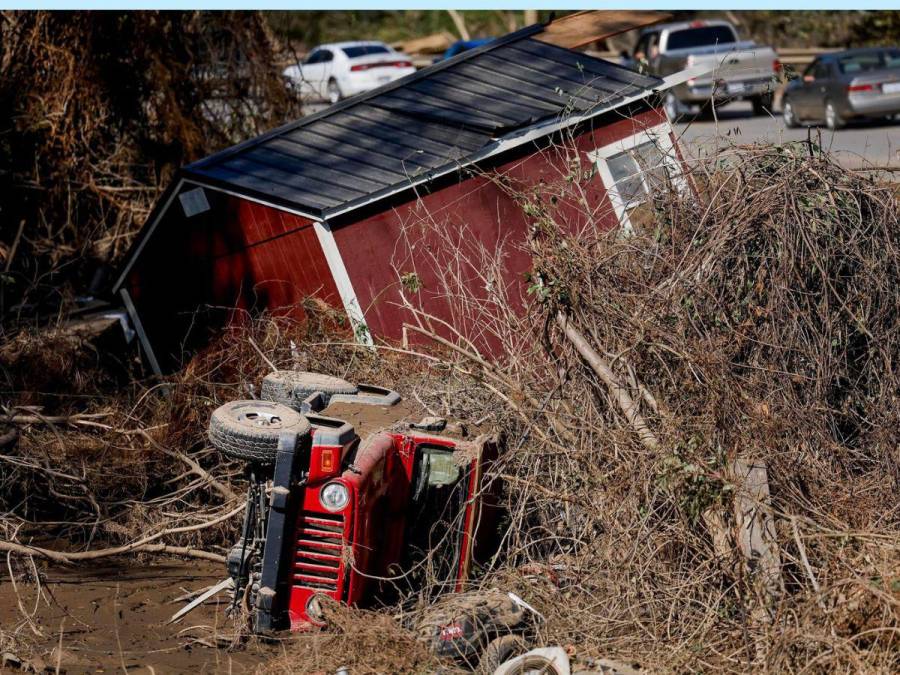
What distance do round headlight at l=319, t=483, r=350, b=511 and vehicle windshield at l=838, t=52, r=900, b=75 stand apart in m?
19.0

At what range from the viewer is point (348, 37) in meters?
40.9

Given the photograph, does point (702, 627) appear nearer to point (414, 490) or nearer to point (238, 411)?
point (414, 490)

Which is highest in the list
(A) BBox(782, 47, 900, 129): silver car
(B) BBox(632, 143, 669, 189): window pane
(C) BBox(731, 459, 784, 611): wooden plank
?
(A) BBox(782, 47, 900, 129): silver car

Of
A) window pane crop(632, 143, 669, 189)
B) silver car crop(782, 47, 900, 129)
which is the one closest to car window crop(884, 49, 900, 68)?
silver car crop(782, 47, 900, 129)

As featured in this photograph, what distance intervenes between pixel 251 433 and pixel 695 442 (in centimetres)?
264

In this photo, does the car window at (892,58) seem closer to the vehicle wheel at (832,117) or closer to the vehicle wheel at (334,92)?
the vehicle wheel at (832,117)

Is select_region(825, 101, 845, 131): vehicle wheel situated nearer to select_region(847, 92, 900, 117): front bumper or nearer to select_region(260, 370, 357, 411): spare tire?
select_region(847, 92, 900, 117): front bumper

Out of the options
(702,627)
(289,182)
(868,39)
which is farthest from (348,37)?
(702,627)

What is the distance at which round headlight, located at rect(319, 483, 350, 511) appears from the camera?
6.41 m

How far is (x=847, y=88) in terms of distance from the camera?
21.6 metres

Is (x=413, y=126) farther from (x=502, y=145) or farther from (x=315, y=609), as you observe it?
(x=315, y=609)

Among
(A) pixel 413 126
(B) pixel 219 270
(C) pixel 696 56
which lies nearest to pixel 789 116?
(C) pixel 696 56

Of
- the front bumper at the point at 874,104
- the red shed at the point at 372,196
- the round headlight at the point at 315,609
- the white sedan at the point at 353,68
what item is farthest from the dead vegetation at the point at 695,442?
the white sedan at the point at 353,68

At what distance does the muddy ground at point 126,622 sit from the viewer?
6.70 meters
